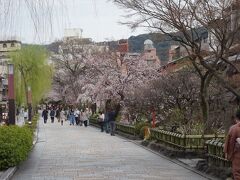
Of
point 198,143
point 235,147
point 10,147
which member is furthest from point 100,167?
point 235,147

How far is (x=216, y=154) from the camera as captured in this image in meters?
14.2

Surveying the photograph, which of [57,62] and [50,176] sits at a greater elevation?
[57,62]

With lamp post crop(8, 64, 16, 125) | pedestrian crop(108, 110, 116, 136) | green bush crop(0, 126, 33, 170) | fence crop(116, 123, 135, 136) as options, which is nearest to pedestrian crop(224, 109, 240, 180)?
green bush crop(0, 126, 33, 170)

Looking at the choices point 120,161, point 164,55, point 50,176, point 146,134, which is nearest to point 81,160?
point 120,161

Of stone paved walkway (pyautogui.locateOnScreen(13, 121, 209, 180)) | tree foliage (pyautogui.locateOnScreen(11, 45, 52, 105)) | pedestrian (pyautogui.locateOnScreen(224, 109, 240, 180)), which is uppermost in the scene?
tree foliage (pyautogui.locateOnScreen(11, 45, 52, 105))

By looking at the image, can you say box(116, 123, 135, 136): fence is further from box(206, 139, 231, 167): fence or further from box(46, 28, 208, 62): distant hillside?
box(206, 139, 231, 167): fence

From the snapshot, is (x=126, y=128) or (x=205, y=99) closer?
(x=205, y=99)

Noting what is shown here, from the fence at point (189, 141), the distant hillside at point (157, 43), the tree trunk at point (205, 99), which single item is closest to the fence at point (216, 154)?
the fence at point (189, 141)

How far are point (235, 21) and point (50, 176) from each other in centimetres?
746

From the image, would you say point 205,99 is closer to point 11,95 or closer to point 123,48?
point 11,95

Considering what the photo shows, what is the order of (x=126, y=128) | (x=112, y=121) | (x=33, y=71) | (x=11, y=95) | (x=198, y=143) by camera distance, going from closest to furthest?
(x=198, y=143)
(x=11, y=95)
(x=126, y=128)
(x=112, y=121)
(x=33, y=71)

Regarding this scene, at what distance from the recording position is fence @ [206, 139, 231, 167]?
13.6 m

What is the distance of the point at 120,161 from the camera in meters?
17.9

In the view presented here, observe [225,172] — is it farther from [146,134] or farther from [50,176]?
[146,134]
